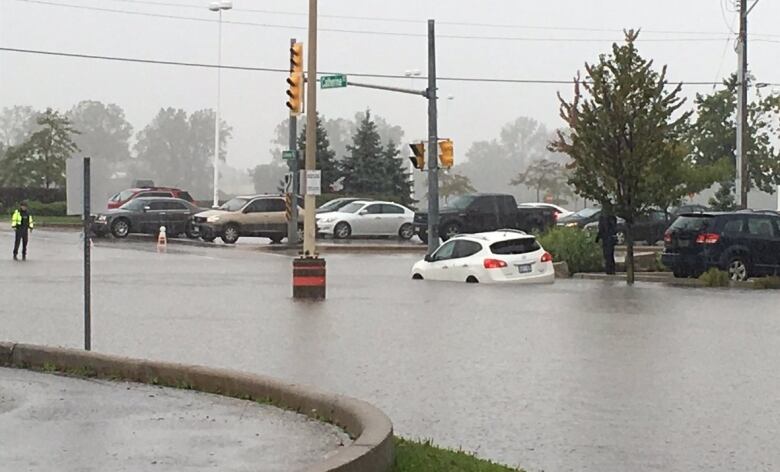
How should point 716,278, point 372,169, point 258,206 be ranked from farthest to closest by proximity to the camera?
point 372,169, point 258,206, point 716,278

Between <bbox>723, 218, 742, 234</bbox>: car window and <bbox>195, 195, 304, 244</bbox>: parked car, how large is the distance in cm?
2054

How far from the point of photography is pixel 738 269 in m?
29.5

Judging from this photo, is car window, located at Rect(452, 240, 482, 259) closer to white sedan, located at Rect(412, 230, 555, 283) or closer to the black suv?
white sedan, located at Rect(412, 230, 555, 283)

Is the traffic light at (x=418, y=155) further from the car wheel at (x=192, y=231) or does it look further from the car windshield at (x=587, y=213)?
the car windshield at (x=587, y=213)

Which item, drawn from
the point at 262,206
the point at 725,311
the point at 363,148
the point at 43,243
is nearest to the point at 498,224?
the point at 262,206

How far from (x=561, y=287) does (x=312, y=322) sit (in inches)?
397

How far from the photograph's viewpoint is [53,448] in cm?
879

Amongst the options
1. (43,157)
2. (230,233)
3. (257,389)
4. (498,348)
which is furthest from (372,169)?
(257,389)

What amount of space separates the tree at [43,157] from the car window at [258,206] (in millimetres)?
32381

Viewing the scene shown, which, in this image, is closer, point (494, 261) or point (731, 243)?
point (494, 261)

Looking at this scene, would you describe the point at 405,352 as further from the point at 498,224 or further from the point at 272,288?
the point at 498,224

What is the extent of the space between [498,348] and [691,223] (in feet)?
46.6

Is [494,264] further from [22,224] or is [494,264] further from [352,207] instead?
[352,207]

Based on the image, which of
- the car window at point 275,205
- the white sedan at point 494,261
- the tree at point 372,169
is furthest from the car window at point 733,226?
the tree at point 372,169
